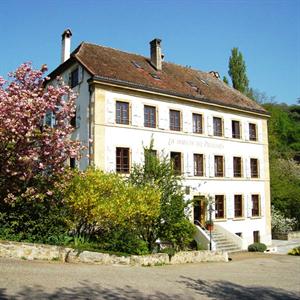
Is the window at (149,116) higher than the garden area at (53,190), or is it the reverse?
the window at (149,116)

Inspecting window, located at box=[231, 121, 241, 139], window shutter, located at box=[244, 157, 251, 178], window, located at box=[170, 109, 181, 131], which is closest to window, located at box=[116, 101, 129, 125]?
window, located at box=[170, 109, 181, 131]

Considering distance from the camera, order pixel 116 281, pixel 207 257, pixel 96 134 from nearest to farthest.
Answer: pixel 116 281, pixel 207 257, pixel 96 134

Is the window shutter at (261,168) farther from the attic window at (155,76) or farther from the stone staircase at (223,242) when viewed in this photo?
the attic window at (155,76)

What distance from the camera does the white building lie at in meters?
21.4

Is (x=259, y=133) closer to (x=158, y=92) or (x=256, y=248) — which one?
(x=256, y=248)

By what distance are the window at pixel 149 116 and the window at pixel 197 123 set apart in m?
3.32

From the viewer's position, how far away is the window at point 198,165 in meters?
25.0

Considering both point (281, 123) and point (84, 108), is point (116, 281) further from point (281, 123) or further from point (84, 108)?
point (281, 123)

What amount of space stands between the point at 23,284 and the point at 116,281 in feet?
8.78

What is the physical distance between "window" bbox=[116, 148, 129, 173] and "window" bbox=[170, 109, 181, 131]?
3.80 meters

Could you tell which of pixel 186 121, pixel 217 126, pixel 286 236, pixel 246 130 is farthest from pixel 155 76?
pixel 286 236

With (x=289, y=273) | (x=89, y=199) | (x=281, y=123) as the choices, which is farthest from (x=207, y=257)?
(x=281, y=123)

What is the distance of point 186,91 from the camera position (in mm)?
25359

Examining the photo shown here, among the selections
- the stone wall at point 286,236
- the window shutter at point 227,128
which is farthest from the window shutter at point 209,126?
the stone wall at point 286,236
